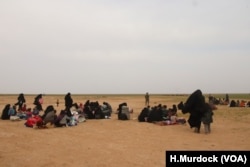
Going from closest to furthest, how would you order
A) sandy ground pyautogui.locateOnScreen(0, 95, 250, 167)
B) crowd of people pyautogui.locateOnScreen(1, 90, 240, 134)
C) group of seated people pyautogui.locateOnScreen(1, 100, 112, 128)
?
sandy ground pyautogui.locateOnScreen(0, 95, 250, 167), crowd of people pyautogui.locateOnScreen(1, 90, 240, 134), group of seated people pyautogui.locateOnScreen(1, 100, 112, 128)

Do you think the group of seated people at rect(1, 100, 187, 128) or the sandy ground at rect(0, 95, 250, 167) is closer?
the sandy ground at rect(0, 95, 250, 167)

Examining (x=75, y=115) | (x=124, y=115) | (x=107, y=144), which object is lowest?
(x=107, y=144)

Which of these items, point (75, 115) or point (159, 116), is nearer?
point (75, 115)

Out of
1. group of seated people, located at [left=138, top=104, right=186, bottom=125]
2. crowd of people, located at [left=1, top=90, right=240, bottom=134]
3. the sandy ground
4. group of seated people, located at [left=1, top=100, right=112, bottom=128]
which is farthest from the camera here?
group of seated people, located at [left=138, top=104, right=186, bottom=125]

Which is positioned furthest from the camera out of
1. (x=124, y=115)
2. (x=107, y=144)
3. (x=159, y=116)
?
(x=124, y=115)

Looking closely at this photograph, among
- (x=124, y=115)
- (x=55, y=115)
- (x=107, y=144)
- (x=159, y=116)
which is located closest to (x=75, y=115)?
(x=55, y=115)

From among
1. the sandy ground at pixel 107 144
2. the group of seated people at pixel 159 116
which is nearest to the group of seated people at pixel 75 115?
the group of seated people at pixel 159 116

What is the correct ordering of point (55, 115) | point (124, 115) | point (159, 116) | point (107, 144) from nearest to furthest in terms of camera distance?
point (107, 144) < point (55, 115) < point (159, 116) < point (124, 115)

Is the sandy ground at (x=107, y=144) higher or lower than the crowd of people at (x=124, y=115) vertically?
lower

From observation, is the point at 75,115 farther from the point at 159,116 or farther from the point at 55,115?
the point at 159,116

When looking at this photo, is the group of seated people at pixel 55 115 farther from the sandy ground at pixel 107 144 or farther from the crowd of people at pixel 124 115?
the sandy ground at pixel 107 144

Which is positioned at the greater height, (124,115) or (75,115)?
(75,115)

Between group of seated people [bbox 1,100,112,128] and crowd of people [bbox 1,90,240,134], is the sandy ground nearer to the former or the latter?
crowd of people [bbox 1,90,240,134]

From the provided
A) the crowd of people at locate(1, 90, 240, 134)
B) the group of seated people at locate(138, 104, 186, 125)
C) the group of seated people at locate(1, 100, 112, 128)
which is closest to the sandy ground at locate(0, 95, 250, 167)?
the crowd of people at locate(1, 90, 240, 134)
